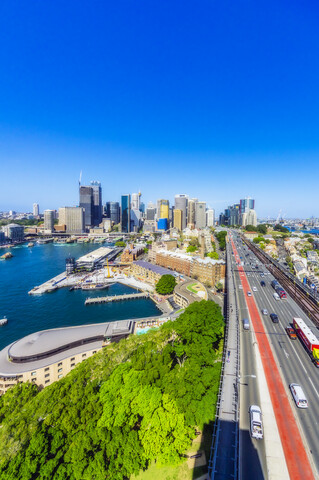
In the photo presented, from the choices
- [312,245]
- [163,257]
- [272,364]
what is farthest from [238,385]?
[312,245]

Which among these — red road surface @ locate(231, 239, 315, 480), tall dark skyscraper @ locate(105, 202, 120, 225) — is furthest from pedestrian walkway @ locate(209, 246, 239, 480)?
tall dark skyscraper @ locate(105, 202, 120, 225)

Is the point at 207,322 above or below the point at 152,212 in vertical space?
below

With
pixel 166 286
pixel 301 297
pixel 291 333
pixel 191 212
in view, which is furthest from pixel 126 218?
pixel 291 333

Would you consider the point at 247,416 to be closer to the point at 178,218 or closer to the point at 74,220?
the point at 74,220

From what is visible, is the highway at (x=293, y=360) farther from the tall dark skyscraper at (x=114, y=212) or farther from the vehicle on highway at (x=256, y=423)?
the tall dark skyscraper at (x=114, y=212)

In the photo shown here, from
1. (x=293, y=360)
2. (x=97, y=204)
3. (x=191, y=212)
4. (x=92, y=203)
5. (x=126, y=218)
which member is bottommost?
(x=293, y=360)

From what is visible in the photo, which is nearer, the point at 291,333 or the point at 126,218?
the point at 291,333

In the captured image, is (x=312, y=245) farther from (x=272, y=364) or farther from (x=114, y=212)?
(x=114, y=212)
